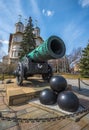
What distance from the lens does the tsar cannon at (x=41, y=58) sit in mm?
4456

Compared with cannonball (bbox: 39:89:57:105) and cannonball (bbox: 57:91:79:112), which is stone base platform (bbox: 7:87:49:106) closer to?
cannonball (bbox: 39:89:57:105)

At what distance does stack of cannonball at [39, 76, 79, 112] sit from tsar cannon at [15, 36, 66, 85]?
1.01 metres

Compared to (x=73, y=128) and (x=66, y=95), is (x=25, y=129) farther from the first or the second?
(x=66, y=95)

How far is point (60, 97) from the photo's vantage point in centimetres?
373

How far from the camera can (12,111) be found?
3619 mm

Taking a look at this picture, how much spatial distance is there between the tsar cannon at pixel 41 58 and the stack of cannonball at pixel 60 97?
1008mm

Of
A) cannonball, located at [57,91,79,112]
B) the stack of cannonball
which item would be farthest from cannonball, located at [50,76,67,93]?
cannonball, located at [57,91,79,112]

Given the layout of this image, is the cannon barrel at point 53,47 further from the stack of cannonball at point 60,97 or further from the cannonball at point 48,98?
the cannonball at point 48,98

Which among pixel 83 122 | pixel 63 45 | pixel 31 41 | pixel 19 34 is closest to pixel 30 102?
pixel 83 122

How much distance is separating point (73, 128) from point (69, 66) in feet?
132

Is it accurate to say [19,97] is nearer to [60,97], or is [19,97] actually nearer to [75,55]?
[60,97]

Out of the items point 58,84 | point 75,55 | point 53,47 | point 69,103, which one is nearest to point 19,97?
point 58,84

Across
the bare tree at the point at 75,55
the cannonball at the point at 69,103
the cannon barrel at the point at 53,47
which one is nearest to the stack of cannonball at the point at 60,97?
the cannonball at the point at 69,103

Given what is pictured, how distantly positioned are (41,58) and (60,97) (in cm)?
221
